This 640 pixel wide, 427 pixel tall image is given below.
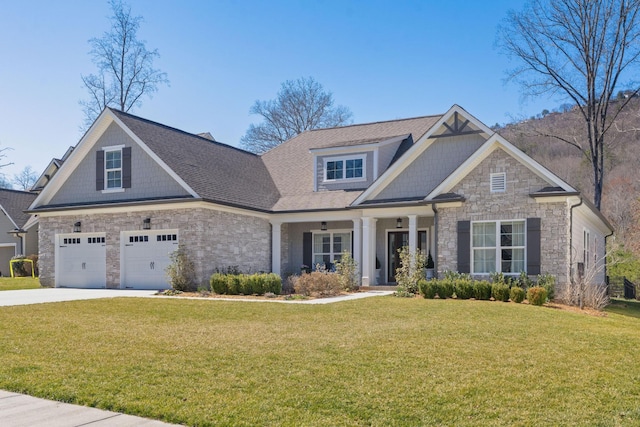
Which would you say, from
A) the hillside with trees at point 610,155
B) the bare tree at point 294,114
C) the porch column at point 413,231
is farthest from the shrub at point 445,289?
the bare tree at point 294,114

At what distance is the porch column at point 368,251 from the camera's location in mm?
19500

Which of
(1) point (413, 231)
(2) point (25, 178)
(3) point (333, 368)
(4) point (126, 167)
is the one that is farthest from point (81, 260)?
(2) point (25, 178)

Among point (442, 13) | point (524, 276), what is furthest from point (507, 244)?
point (442, 13)

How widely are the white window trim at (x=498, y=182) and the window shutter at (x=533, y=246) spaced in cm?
118

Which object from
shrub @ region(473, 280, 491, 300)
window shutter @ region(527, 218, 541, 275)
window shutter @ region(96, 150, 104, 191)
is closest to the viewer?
shrub @ region(473, 280, 491, 300)

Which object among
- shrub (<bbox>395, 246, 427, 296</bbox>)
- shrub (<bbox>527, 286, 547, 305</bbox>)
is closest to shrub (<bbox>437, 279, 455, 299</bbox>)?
shrub (<bbox>395, 246, 427, 296</bbox>)

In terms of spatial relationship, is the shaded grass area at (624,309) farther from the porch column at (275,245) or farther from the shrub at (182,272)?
the shrub at (182,272)

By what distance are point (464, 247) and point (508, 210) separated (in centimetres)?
164

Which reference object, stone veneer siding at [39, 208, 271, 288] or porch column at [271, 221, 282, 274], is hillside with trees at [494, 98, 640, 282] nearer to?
porch column at [271, 221, 282, 274]

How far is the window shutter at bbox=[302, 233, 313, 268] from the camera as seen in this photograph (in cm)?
2223

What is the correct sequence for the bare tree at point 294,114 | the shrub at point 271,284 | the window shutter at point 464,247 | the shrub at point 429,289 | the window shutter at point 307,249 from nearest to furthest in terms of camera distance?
the shrub at point 429,289
the window shutter at point 464,247
the shrub at point 271,284
the window shutter at point 307,249
the bare tree at point 294,114

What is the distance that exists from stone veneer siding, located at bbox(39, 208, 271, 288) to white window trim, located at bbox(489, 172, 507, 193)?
29.1 ft

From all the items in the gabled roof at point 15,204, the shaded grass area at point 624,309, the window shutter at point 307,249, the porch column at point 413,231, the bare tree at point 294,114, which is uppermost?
the bare tree at point 294,114

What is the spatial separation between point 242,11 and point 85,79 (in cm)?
2195
